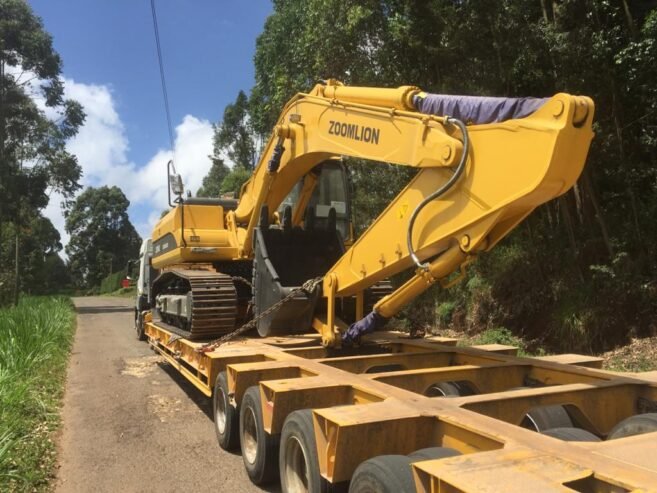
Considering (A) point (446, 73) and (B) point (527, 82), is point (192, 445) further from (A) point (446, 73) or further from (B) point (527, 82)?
(A) point (446, 73)

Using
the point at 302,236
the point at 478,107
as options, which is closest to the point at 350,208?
the point at 302,236

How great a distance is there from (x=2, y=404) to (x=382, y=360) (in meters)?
3.99

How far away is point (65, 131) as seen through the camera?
1155 inches

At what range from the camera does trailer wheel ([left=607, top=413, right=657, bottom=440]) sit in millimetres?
3503

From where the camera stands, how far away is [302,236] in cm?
805

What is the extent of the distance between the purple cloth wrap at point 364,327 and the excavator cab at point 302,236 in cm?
89

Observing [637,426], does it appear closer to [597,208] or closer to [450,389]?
[450,389]

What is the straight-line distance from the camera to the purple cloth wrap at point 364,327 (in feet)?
18.8

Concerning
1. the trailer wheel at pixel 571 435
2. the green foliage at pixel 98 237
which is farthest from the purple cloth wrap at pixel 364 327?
the green foliage at pixel 98 237

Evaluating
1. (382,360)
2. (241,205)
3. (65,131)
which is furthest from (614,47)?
(65,131)

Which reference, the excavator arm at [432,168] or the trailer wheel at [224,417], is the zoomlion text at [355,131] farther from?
the trailer wheel at [224,417]

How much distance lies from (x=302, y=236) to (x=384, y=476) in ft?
17.8

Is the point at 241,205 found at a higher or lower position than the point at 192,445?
higher

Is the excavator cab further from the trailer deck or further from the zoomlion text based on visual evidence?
the zoomlion text
